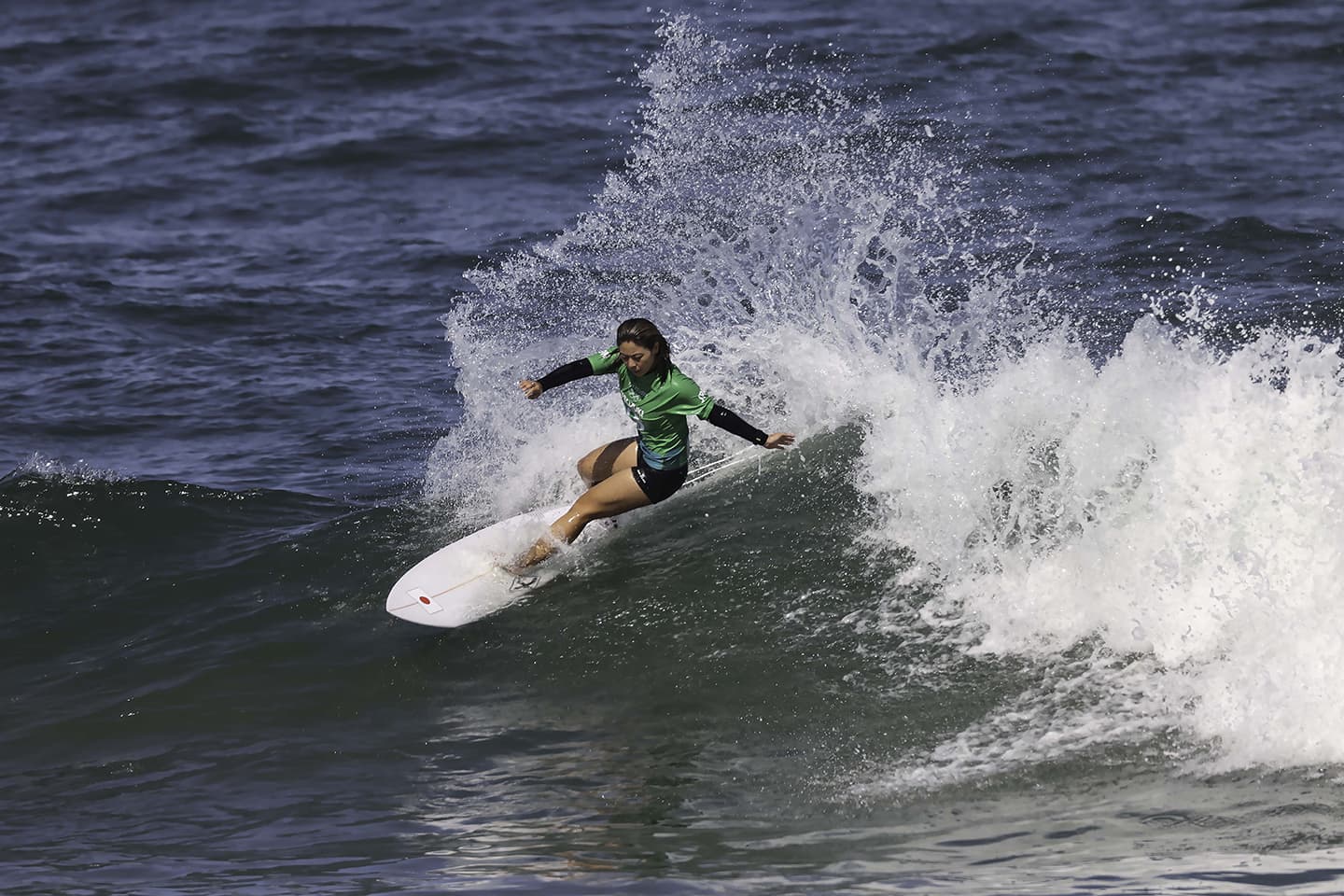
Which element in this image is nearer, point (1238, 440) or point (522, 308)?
point (1238, 440)

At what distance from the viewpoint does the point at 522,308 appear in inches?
589

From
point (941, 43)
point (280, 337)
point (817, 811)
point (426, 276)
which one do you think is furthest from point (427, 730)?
point (941, 43)

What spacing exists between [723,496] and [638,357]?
216 centimetres

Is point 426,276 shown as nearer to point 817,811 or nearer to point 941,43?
point 941,43

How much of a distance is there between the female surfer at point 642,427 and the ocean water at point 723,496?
60 cm

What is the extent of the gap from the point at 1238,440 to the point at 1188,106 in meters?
12.4

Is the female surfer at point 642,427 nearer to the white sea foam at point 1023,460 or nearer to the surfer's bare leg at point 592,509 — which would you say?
the surfer's bare leg at point 592,509

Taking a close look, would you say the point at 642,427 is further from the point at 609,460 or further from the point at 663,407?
the point at 609,460

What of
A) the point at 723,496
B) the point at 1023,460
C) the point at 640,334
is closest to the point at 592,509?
the point at 640,334

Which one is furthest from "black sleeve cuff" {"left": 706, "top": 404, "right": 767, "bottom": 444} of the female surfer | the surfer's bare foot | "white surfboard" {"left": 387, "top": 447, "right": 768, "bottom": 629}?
the surfer's bare foot

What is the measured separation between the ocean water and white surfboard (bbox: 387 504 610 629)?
0.18 metres

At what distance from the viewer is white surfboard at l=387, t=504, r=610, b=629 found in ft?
31.4

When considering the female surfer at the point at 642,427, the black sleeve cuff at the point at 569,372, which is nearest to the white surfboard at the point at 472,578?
the female surfer at the point at 642,427

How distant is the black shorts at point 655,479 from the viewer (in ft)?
31.7
